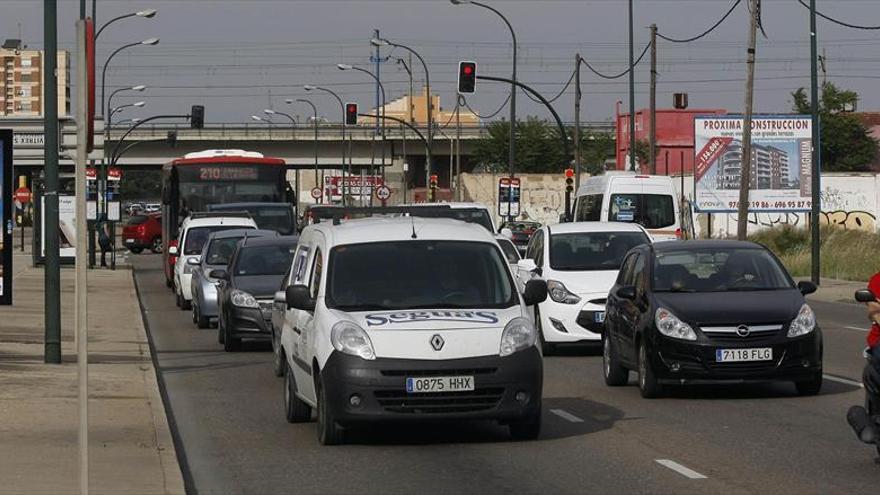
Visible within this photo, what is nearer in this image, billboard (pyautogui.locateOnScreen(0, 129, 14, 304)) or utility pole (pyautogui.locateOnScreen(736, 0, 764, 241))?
billboard (pyautogui.locateOnScreen(0, 129, 14, 304))

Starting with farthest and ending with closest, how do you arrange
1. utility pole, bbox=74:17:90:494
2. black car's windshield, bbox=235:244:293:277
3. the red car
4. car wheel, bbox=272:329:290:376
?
the red car → black car's windshield, bbox=235:244:293:277 → car wheel, bbox=272:329:290:376 → utility pole, bbox=74:17:90:494

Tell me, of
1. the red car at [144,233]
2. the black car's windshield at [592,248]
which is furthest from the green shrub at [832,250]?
the red car at [144,233]

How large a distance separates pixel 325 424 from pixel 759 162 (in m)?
45.6

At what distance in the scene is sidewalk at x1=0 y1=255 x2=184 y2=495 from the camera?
439 inches

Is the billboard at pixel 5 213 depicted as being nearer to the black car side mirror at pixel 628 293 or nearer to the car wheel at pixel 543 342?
the car wheel at pixel 543 342

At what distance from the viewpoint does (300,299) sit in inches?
522

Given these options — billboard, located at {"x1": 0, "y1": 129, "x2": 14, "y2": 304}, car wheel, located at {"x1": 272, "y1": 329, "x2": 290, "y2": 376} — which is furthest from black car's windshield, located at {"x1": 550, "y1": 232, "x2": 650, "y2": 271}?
billboard, located at {"x1": 0, "y1": 129, "x2": 14, "y2": 304}

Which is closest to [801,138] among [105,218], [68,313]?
[105,218]

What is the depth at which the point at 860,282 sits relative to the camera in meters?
46.2

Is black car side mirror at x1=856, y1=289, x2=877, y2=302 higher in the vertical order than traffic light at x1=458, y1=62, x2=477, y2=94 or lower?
lower

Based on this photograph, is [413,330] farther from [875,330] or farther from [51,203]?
[51,203]

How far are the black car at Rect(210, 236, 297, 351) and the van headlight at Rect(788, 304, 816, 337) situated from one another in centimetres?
896

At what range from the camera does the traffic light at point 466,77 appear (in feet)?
154

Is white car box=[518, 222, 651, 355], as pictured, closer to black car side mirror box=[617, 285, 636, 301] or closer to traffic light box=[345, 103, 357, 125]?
black car side mirror box=[617, 285, 636, 301]
